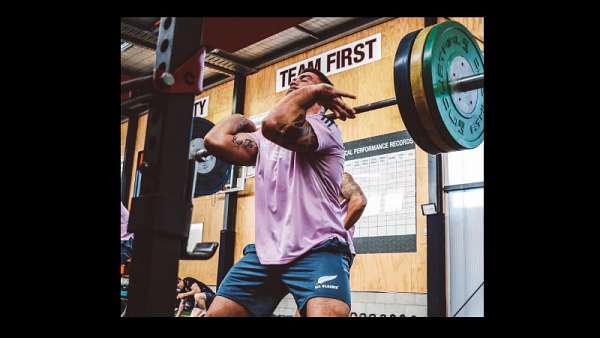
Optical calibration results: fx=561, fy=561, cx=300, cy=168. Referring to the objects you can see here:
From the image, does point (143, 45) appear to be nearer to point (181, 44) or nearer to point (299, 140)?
point (299, 140)

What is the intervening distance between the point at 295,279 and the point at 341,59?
11.6 feet

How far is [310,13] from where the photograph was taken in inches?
81.8

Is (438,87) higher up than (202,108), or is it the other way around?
(202,108)

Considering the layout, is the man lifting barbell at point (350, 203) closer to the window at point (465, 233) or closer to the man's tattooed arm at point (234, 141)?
the window at point (465, 233)

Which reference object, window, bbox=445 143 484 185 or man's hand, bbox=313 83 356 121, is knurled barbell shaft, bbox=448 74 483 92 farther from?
window, bbox=445 143 484 185

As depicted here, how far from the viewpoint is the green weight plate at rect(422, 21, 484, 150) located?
2.11 meters

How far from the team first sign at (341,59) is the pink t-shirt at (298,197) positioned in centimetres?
278


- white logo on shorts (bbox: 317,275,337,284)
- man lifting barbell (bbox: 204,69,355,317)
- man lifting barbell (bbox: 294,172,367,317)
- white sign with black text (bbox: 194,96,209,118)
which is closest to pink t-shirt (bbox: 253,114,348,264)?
man lifting barbell (bbox: 204,69,355,317)

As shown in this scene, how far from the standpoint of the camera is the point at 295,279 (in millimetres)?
1889

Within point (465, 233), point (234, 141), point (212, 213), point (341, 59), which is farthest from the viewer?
point (212, 213)

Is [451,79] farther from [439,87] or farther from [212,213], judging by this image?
[212,213]

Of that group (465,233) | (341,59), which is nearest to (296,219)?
(465,233)

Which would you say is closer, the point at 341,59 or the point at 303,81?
the point at 303,81

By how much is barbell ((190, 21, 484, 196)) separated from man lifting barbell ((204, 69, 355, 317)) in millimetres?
253
